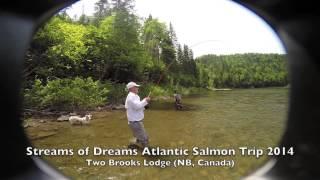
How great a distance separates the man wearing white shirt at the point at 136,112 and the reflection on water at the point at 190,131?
43 millimetres

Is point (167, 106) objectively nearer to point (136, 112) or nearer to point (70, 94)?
point (136, 112)

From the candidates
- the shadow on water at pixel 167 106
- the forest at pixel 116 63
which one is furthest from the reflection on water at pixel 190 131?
the forest at pixel 116 63

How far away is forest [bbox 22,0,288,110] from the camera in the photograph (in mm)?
3756

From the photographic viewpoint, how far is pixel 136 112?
3674 mm

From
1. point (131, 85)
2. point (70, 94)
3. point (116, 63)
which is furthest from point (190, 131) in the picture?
point (70, 94)

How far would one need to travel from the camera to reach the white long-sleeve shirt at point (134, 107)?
3.64 metres

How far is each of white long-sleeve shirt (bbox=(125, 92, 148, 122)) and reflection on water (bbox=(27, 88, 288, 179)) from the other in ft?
0.17

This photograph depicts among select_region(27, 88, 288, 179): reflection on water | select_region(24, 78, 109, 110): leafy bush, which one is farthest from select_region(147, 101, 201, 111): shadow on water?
select_region(24, 78, 109, 110): leafy bush

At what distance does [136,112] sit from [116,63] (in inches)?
17.2

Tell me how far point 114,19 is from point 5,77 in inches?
41.4

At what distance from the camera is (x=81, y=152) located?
3.69 metres

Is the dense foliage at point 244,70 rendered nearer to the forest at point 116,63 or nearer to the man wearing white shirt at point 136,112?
the forest at point 116,63

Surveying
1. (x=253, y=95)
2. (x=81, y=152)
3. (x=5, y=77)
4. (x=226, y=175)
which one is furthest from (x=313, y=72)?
(x=5, y=77)

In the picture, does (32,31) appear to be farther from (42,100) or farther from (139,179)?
(139,179)
